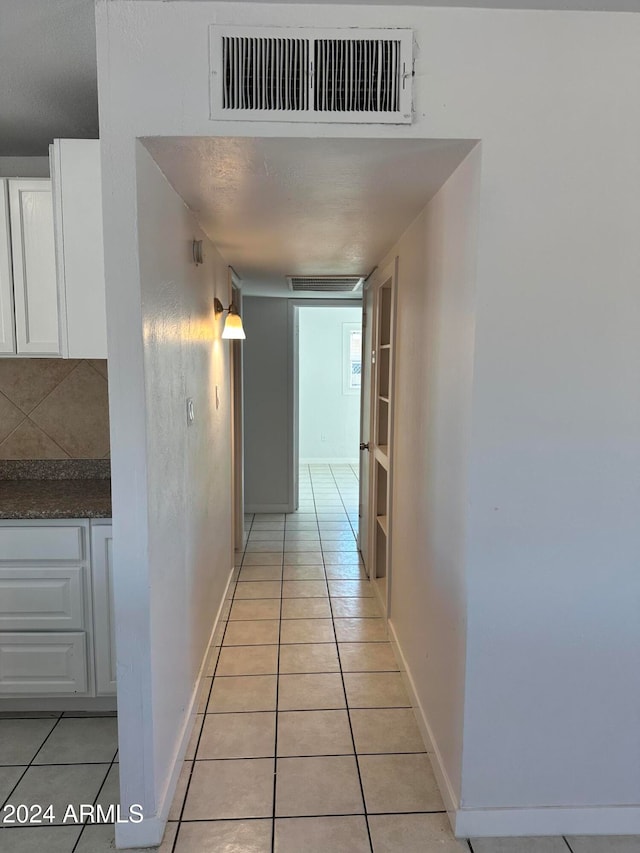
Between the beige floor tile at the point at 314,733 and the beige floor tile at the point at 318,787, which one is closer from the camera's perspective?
the beige floor tile at the point at 318,787

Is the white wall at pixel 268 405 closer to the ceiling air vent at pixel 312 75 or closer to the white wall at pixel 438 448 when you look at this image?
the white wall at pixel 438 448

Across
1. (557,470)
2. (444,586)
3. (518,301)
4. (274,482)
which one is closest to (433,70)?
(518,301)

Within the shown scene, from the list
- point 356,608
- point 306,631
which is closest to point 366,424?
point 356,608

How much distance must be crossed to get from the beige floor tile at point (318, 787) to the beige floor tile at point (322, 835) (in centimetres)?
3

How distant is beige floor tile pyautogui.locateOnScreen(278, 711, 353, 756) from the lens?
2.29 meters

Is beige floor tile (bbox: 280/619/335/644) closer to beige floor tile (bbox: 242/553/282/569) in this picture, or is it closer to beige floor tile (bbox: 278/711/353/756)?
beige floor tile (bbox: 278/711/353/756)

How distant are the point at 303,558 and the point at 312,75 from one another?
3.49 meters

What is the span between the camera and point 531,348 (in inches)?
67.9

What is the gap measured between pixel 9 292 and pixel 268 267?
1785 mm

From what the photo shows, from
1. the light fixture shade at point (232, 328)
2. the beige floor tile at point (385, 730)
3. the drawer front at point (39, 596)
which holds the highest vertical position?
the light fixture shade at point (232, 328)

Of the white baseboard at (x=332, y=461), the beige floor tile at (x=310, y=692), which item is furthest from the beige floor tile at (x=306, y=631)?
the white baseboard at (x=332, y=461)

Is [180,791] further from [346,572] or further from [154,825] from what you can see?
[346,572]

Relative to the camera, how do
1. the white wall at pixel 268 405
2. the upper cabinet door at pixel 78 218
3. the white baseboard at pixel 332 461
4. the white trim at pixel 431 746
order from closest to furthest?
the white trim at pixel 431 746, the upper cabinet door at pixel 78 218, the white wall at pixel 268 405, the white baseboard at pixel 332 461

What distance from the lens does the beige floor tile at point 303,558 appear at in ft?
14.4
